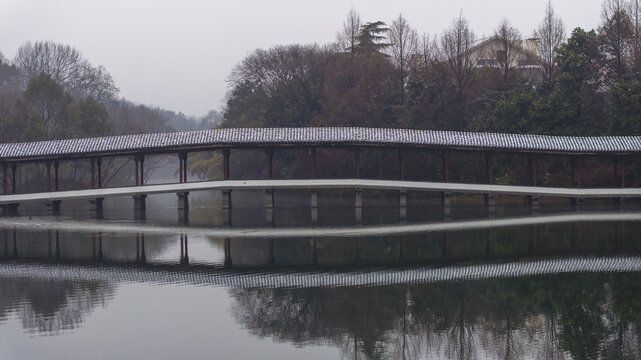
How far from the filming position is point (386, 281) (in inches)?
528

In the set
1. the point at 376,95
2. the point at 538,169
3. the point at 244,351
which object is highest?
the point at 376,95

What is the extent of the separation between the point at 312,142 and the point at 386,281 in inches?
637

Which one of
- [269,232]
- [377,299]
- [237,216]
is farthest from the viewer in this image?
[237,216]

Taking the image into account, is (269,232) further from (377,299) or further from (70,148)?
(70,148)

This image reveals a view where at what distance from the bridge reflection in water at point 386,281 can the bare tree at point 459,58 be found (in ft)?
65.9

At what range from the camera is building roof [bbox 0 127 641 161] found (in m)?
29.2

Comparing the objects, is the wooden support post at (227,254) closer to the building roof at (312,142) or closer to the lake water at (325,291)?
the lake water at (325,291)

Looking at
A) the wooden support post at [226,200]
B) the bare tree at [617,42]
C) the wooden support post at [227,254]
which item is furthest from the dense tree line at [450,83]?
the wooden support post at [227,254]

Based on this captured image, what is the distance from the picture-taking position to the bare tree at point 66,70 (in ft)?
203

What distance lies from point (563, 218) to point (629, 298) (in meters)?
13.0

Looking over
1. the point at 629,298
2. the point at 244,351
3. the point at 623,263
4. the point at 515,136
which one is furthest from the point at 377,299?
the point at 515,136

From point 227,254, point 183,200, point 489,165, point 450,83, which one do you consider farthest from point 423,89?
point 227,254

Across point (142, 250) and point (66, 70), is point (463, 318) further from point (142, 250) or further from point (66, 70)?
point (66, 70)

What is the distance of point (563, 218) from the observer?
24.7 m
